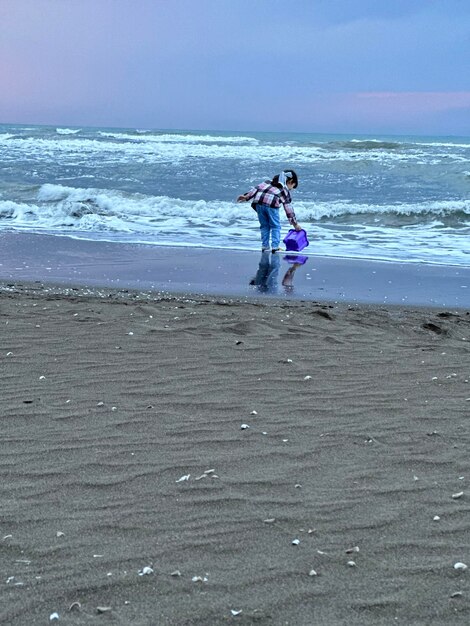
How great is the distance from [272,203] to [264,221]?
329 mm

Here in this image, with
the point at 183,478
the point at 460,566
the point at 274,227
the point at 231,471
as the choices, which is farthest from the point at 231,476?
the point at 274,227

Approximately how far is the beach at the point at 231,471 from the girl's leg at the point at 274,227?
5651mm

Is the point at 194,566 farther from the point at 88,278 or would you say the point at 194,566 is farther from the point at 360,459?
the point at 88,278

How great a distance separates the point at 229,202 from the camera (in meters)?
19.3

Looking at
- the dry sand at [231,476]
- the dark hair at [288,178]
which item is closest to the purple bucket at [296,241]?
the dark hair at [288,178]

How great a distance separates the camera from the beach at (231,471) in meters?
2.89

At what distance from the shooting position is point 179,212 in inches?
711

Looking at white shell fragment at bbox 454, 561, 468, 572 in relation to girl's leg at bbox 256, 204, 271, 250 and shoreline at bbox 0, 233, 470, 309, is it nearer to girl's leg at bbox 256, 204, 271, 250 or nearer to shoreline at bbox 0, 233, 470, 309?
shoreline at bbox 0, 233, 470, 309

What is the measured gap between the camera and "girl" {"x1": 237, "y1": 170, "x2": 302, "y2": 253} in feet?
41.8

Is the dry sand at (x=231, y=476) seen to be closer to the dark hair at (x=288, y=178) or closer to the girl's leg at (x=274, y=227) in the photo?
the girl's leg at (x=274, y=227)

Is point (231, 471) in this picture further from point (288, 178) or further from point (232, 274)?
point (288, 178)

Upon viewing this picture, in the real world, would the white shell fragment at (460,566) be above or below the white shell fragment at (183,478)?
above

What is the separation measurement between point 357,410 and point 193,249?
8.34 m

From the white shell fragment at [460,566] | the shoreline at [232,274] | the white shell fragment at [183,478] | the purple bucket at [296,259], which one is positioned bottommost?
the white shell fragment at [183,478]
